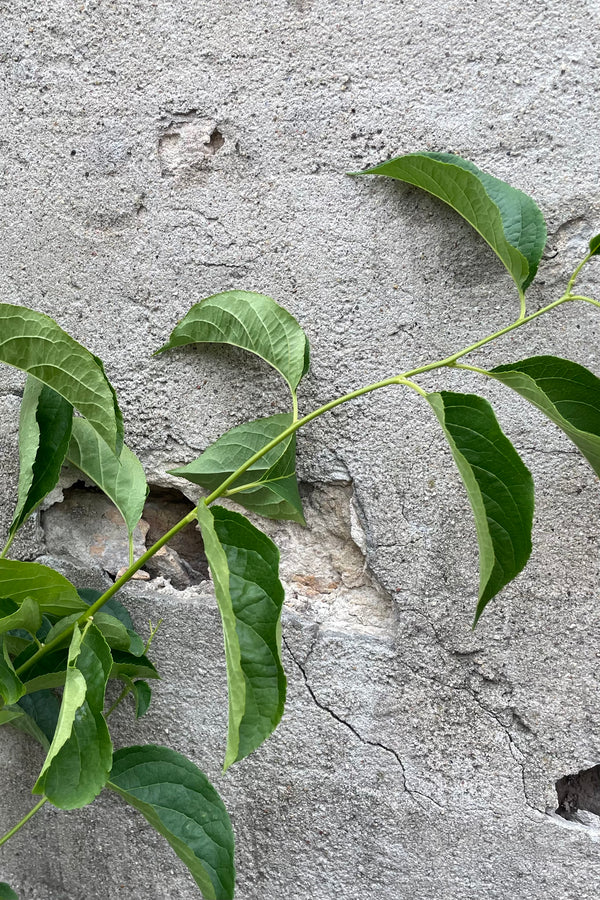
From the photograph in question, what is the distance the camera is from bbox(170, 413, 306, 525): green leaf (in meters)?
0.87

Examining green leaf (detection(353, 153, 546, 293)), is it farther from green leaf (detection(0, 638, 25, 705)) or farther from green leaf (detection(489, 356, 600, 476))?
green leaf (detection(0, 638, 25, 705))

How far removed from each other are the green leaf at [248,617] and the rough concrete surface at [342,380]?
0.95 ft

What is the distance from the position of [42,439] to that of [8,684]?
30 centimetres

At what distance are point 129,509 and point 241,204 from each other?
18.5 inches

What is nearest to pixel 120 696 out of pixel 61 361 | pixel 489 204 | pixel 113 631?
pixel 113 631

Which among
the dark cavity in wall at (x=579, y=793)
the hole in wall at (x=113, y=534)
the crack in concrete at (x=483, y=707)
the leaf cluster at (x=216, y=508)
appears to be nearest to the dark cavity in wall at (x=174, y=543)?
the hole in wall at (x=113, y=534)

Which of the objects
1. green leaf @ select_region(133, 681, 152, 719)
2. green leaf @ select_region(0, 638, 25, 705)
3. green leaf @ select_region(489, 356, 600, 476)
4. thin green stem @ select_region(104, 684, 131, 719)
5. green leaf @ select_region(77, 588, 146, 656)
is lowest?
thin green stem @ select_region(104, 684, 131, 719)

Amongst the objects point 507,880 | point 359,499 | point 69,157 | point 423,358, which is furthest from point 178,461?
point 507,880

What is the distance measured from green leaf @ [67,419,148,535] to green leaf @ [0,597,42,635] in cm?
17

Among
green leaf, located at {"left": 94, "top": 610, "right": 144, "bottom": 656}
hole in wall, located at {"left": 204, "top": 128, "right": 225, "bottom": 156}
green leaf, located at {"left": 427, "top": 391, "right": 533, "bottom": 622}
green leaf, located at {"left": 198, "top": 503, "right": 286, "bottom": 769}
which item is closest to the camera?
green leaf, located at {"left": 198, "top": 503, "right": 286, "bottom": 769}

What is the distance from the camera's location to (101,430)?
0.67 metres

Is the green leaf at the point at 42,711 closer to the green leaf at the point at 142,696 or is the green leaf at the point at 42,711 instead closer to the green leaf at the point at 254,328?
the green leaf at the point at 142,696

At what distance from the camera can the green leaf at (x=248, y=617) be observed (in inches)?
22.9

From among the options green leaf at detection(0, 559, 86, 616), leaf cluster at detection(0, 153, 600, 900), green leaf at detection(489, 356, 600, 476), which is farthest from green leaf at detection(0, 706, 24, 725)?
green leaf at detection(489, 356, 600, 476)
